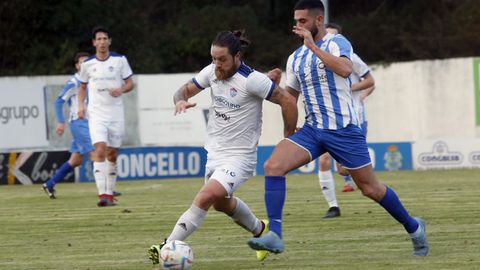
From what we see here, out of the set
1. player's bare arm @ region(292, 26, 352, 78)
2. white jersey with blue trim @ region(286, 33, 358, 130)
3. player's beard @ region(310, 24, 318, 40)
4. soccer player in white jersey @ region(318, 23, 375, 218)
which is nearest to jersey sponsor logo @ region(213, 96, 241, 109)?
white jersey with blue trim @ region(286, 33, 358, 130)

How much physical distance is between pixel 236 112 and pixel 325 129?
0.72m

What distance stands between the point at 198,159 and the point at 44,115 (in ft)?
10.8

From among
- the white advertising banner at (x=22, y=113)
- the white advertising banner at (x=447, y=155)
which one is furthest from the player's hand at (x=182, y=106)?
the white advertising banner at (x=22, y=113)

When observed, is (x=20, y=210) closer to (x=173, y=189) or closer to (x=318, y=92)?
(x=173, y=189)

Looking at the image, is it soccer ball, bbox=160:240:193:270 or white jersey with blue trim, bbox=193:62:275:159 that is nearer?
soccer ball, bbox=160:240:193:270

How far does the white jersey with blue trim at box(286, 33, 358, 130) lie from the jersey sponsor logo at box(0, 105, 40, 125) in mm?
15188

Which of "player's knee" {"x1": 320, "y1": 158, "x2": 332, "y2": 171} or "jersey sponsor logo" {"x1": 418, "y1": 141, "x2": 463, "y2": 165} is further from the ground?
"player's knee" {"x1": 320, "y1": 158, "x2": 332, "y2": 171}

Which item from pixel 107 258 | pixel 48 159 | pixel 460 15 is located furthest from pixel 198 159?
pixel 107 258

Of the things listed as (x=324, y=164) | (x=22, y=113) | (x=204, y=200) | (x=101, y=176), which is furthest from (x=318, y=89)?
(x=22, y=113)

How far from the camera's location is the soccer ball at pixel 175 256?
866 centimetres

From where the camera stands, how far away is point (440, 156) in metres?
23.6

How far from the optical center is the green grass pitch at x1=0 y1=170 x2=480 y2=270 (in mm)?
9492

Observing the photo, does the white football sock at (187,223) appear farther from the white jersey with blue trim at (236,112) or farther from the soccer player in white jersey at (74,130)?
the soccer player in white jersey at (74,130)

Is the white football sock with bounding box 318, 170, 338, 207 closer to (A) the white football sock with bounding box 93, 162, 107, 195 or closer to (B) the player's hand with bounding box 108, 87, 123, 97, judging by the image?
(A) the white football sock with bounding box 93, 162, 107, 195
